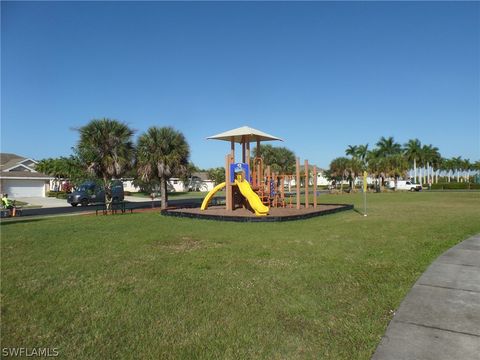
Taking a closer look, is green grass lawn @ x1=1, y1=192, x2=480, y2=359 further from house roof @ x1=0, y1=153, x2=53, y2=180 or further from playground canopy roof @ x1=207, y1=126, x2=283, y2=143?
house roof @ x1=0, y1=153, x2=53, y2=180

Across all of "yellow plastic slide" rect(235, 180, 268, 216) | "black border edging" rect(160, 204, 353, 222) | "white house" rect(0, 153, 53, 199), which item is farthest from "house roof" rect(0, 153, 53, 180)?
"yellow plastic slide" rect(235, 180, 268, 216)

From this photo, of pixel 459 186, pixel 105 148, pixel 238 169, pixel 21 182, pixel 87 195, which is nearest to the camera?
pixel 238 169

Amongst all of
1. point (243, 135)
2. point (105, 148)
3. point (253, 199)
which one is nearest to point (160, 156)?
point (105, 148)

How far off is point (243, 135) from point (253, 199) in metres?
4.03

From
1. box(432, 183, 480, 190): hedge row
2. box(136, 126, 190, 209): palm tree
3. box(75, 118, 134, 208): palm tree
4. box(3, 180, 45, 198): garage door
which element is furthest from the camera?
box(432, 183, 480, 190): hedge row

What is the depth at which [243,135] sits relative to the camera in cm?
1758

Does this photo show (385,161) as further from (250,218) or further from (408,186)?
(250,218)

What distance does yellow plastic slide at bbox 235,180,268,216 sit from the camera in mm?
14633

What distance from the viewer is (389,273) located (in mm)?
5676

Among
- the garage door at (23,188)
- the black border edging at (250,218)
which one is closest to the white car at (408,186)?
the black border edging at (250,218)

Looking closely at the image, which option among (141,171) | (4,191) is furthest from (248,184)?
(4,191)

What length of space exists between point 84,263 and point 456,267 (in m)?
7.19

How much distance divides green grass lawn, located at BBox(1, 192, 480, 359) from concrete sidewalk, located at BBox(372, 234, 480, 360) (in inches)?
7.1

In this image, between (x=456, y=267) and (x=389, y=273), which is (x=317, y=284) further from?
(x=456, y=267)
